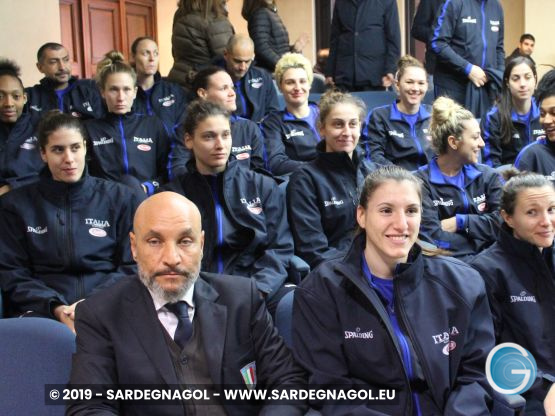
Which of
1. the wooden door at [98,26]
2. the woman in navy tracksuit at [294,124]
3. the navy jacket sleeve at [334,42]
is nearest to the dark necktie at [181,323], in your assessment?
the woman in navy tracksuit at [294,124]

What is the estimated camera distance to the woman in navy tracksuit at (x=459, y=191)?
3.27 m

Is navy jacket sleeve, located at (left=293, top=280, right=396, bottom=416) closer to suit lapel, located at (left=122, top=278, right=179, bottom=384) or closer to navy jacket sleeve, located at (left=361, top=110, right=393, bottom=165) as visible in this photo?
suit lapel, located at (left=122, top=278, right=179, bottom=384)

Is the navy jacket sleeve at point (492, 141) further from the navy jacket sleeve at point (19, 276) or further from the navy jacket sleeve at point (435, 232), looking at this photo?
the navy jacket sleeve at point (19, 276)

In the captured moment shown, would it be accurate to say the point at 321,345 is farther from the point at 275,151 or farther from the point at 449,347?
the point at 275,151

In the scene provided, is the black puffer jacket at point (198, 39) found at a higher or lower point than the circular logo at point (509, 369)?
higher

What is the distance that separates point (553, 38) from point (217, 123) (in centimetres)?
765

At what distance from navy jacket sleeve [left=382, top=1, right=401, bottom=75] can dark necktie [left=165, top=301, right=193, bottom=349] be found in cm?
386

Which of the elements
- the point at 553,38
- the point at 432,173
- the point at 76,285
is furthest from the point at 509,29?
the point at 76,285

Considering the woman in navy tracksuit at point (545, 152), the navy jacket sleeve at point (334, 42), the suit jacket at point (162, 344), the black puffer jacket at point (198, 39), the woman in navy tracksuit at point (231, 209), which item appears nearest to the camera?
the suit jacket at point (162, 344)

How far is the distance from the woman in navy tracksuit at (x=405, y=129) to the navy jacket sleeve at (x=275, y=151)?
1.64ft

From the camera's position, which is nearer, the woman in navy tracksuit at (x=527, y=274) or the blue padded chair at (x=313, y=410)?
the blue padded chair at (x=313, y=410)

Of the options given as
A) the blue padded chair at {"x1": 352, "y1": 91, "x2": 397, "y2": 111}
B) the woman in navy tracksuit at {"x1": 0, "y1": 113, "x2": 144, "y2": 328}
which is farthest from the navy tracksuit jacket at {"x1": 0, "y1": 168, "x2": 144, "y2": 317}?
the blue padded chair at {"x1": 352, "y1": 91, "x2": 397, "y2": 111}

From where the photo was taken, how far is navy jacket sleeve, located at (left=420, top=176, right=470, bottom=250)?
3205 mm

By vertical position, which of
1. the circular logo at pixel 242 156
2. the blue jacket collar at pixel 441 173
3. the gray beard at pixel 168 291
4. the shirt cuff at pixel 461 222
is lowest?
the shirt cuff at pixel 461 222
